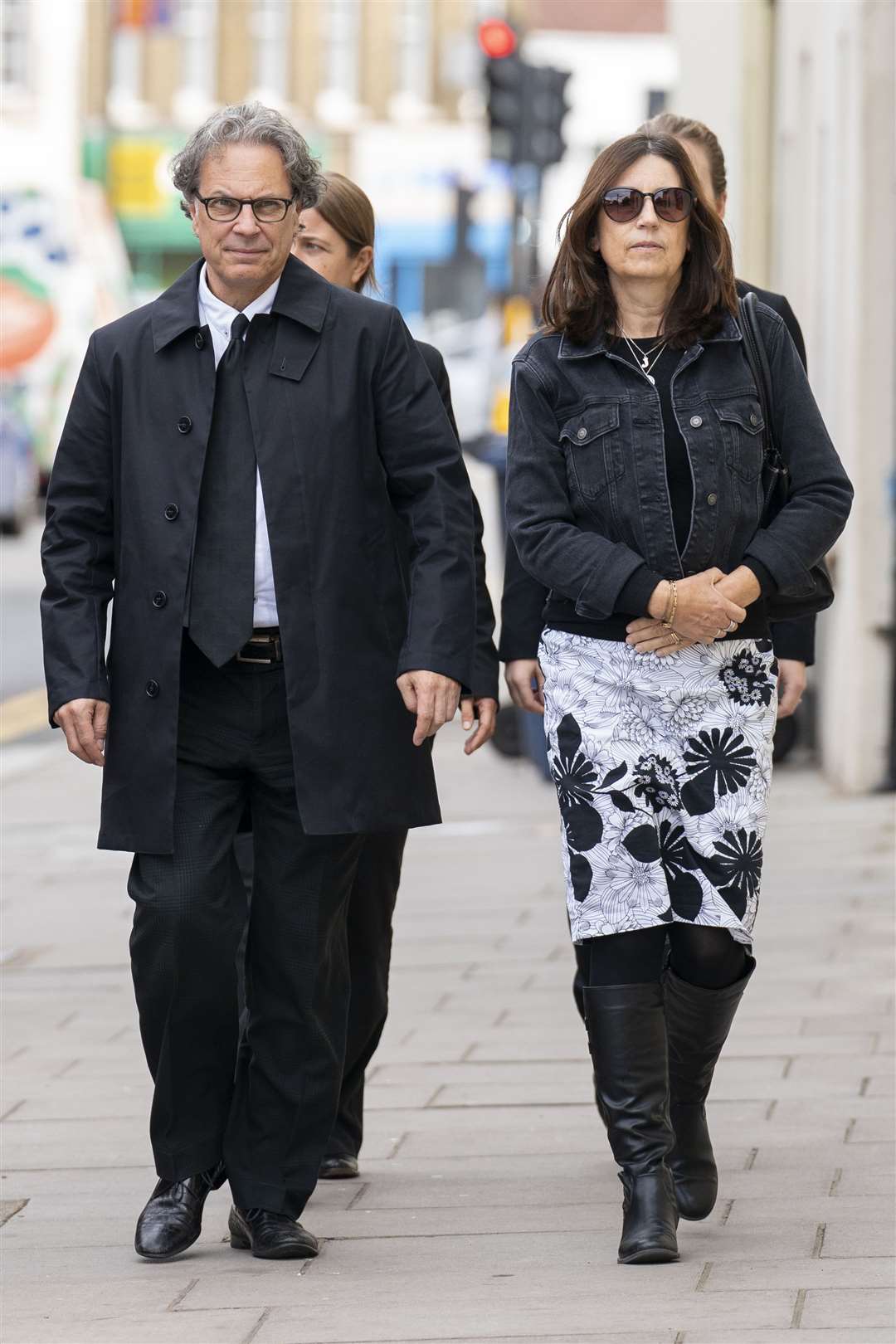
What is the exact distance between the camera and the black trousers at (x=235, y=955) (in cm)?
433

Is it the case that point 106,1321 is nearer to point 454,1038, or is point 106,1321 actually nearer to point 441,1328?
point 441,1328

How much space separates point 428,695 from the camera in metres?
4.31

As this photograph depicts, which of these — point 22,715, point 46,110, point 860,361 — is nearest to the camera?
point 860,361

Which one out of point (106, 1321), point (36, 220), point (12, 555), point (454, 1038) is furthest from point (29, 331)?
point (106, 1321)

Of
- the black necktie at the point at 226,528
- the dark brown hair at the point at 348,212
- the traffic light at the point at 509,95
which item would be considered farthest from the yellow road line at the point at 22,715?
the black necktie at the point at 226,528

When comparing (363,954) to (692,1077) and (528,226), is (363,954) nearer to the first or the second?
(692,1077)

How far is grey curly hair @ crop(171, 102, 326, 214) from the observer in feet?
14.2

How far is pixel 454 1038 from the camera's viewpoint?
613 centimetres

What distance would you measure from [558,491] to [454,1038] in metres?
2.15

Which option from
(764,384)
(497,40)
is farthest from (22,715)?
(764,384)

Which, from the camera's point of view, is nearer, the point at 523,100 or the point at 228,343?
the point at 228,343

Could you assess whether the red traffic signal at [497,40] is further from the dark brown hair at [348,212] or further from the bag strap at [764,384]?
the bag strap at [764,384]

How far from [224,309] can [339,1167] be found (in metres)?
1.72

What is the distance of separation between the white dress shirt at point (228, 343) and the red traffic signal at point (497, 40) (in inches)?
622
